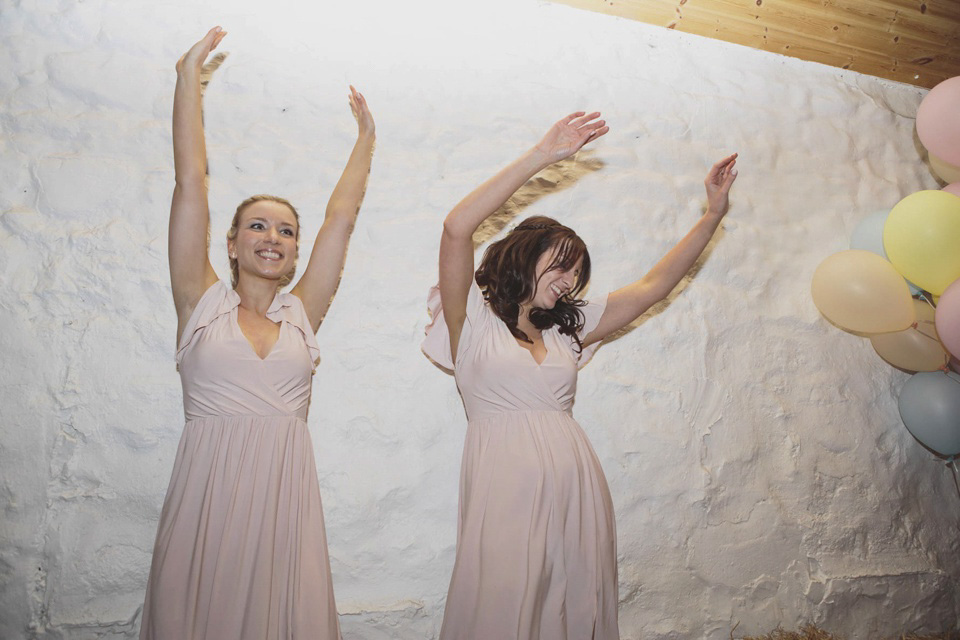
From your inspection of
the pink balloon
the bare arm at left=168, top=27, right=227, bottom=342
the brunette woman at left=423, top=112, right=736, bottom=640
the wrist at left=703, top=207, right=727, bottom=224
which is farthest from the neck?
the pink balloon

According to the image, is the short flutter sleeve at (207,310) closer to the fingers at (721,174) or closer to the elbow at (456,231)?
the elbow at (456,231)

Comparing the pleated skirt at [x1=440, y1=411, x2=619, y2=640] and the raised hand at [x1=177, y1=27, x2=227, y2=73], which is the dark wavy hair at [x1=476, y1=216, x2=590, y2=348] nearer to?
the pleated skirt at [x1=440, y1=411, x2=619, y2=640]

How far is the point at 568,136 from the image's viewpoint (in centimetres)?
229

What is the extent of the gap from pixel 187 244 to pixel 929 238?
8.22 feet

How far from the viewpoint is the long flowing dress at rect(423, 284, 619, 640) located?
207 centimetres

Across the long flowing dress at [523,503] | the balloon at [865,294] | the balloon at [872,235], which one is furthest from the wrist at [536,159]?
the balloon at [872,235]

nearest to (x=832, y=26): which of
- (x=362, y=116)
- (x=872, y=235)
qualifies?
(x=872, y=235)

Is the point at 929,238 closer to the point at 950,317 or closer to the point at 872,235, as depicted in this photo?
the point at 950,317

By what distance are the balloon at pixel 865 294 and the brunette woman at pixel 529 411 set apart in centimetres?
62

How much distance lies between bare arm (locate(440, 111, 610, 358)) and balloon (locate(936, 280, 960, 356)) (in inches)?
54.7

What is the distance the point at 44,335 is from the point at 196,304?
589 mm

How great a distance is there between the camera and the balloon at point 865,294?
2.87m

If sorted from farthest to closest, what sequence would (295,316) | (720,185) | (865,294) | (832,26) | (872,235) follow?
(832,26), (872,235), (865,294), (720,185), (295,316)

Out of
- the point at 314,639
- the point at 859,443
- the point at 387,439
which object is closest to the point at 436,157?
the point at 387,439
